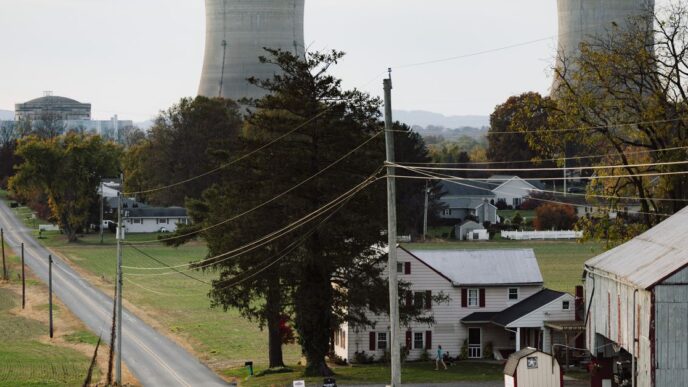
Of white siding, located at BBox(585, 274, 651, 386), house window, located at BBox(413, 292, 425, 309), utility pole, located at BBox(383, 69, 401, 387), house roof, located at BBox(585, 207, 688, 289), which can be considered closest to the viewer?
utility pole, located at BBox(383, 69, 401, 387)

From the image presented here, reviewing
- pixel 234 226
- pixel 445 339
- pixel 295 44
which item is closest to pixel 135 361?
pixel 234 226

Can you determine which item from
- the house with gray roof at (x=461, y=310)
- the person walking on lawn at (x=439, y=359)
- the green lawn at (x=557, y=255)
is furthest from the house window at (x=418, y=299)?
the green lawn at (x=557, y=255)

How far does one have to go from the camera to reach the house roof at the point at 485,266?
52.4 m

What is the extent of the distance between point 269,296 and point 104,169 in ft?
264

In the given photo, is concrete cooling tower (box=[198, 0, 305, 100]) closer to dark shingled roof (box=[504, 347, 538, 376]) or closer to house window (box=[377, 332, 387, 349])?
house window (box=[377, 332, 387, 349])

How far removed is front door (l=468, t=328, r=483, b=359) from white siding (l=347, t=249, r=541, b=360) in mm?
247

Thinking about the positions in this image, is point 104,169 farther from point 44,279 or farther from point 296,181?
point 296,181

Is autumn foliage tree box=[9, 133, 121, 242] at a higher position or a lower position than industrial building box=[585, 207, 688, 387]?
higher

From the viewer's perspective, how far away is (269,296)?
46.5 metres

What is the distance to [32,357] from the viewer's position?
183ft

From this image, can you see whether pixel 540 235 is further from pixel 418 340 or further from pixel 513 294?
pixel 418 340

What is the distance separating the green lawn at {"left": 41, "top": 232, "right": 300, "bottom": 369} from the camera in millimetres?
56969

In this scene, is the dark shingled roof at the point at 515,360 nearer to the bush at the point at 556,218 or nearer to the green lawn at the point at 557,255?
the green lawn at the point at 557,255

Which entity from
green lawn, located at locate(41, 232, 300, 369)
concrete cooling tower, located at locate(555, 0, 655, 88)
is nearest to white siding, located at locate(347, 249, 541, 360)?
green lawn, located at locate(41, 232, 300, 369)
